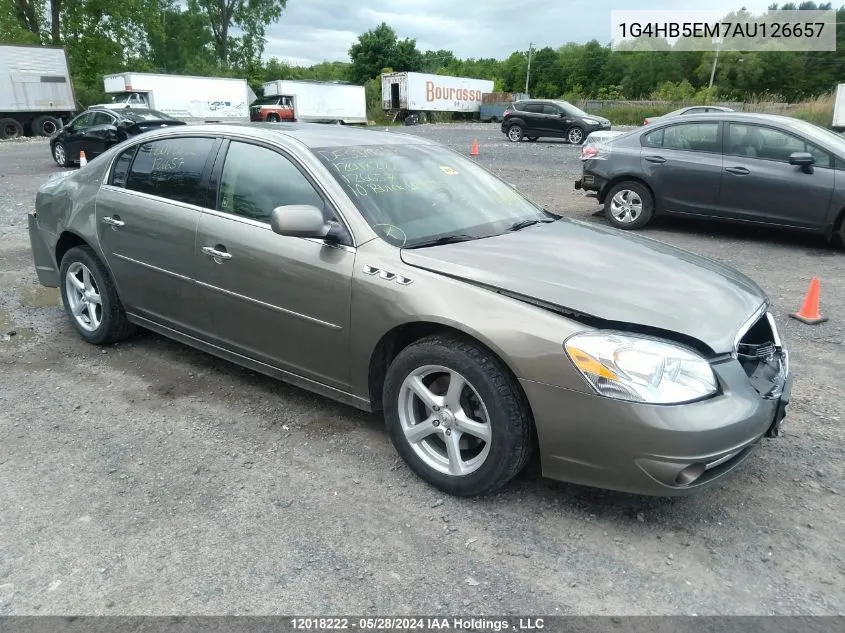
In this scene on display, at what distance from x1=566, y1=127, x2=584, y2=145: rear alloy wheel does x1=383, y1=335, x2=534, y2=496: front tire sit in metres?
23.8

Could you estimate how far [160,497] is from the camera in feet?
9.65

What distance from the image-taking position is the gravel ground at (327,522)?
236cm

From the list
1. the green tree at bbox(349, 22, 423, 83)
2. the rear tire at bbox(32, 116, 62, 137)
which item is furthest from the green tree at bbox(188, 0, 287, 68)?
the rear tire at bbox(32, 116, 62, 137)

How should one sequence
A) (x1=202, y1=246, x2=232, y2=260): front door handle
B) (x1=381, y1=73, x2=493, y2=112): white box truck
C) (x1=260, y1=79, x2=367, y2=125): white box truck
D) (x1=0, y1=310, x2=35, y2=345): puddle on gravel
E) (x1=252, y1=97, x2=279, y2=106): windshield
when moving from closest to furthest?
(x1=202, y1=246, x2=232, y2=260): front door handle < (x1=0, y1=310, x2=35, y2=345): puddle on gravel < (x1=260, y1=79, x2=367, y2=125): white box truck < (x1=252, y1=97, x2=279, y2=106): windshield < (x1=381, y1=73, x2=493, y2=112): white box truck

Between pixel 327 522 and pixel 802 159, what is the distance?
726 centimetres

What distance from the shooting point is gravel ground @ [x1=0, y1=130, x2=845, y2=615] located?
7.73 ft

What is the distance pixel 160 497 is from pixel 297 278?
122cm

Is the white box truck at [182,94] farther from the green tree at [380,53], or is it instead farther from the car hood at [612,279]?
the green tree at [380,53]

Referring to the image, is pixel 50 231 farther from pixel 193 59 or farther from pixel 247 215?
pixel 193 59

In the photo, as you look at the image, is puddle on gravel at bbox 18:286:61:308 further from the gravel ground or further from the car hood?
the car hood

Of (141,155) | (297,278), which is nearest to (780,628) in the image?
(297,278)

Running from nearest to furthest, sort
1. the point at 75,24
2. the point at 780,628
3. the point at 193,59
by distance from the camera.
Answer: the point at 780,628
the point at 75,24
the point at 193,59

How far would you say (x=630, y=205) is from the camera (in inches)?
352

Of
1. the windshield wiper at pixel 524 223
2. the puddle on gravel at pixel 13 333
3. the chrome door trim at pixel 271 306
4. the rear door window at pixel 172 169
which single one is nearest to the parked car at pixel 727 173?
the windshield wiper at pixel 524 223
